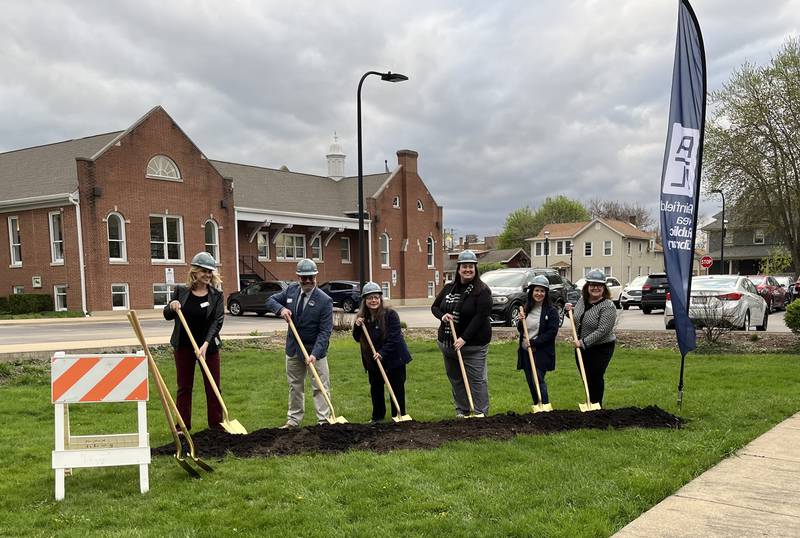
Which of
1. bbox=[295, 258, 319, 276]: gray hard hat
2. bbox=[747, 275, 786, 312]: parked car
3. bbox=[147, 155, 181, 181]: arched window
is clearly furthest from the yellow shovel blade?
bbox=[747, 275, 786, 312]: parked car

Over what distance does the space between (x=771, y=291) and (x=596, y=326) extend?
2326cm

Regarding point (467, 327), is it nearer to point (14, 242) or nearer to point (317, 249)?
point (14, 242)

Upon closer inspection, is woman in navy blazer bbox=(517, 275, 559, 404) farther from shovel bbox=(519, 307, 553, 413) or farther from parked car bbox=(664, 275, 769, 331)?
parked car bbox=(664, 275, 769, 331)

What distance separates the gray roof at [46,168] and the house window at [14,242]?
114 centimetres

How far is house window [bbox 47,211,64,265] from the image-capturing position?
2595cm

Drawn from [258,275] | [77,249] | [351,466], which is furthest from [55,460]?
[258,275]

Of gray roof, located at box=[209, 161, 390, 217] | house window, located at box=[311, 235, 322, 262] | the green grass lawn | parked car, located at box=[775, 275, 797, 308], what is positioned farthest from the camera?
house window, located at box=[311, 235, 322, 262]

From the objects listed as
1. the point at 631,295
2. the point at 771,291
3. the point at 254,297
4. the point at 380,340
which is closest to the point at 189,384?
the point at 380,340

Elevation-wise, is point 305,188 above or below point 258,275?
above

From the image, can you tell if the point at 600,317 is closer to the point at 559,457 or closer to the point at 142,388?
the point at 559,457

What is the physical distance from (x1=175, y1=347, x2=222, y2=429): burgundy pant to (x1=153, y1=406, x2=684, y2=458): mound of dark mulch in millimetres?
407

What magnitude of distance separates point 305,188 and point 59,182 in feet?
50.4

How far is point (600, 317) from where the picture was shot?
20.9 feet

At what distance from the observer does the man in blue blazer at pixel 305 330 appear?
21.1 feet
